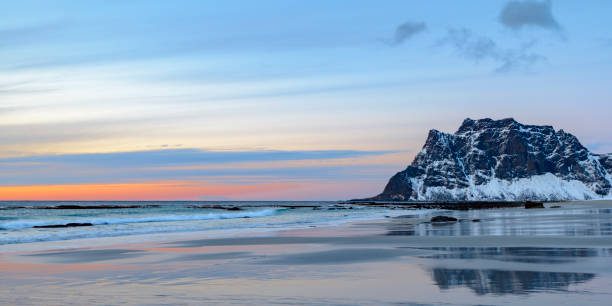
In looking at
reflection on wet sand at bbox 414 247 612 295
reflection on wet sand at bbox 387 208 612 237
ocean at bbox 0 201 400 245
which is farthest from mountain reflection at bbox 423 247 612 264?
ocean at bbox 0 201 400 245

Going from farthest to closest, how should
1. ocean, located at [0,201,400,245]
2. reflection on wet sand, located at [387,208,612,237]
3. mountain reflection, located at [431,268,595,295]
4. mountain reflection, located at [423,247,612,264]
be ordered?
ocean, located at [0,201,400,245] → reflection on wet sand, located at [387,208,612,237] → mountain reflection, located at [423,247,612,264] → mountain reflection, located at [431,268,595,295]

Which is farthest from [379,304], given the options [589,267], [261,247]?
[261,247]

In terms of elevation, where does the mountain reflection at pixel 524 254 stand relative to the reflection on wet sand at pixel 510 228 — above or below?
above

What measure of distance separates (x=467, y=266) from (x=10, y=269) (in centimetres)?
1213

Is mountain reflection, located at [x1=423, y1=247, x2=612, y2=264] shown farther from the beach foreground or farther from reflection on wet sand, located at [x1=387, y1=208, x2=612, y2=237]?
reflection on wet sand, located at [x1=387, y1=208, x2=612, y2=237]

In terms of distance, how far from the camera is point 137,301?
11.5 meters

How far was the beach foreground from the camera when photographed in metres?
11.7

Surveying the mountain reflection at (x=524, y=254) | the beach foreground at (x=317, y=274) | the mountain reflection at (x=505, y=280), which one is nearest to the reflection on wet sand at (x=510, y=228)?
the beach foreground at (x=317, y=274)

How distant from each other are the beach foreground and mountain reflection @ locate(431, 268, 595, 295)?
0.02 meters

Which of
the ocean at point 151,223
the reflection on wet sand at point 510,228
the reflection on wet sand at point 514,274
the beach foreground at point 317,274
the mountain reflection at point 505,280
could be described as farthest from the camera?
the ocean at point 151,223

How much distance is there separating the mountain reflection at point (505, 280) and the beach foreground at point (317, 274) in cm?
2

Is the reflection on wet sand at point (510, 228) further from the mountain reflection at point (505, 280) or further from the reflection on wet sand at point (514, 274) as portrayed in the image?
the mountain reflection at point (505, 280)

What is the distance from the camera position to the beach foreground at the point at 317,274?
11.7 m

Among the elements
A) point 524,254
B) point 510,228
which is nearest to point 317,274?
point 524,254
